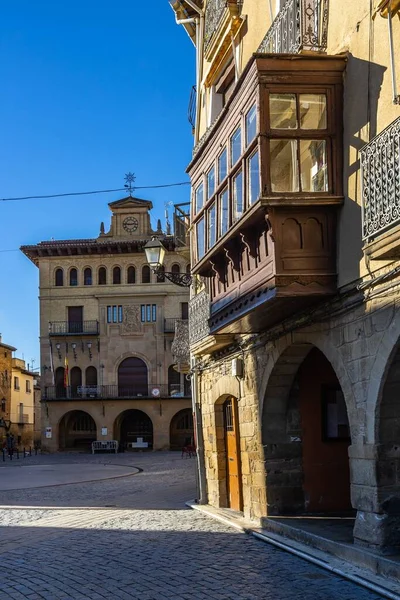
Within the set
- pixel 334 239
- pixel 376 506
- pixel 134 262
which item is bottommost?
pixel 376 506

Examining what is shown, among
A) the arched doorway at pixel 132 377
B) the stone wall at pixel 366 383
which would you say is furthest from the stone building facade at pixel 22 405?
the stone wall at pixel 366 383

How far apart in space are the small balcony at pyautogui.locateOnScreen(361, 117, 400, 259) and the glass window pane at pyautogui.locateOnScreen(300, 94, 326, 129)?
1393mm

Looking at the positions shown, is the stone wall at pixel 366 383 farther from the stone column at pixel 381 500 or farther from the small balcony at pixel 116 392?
the small balcony at pixel 116 392

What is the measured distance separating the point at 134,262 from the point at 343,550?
4325 cm

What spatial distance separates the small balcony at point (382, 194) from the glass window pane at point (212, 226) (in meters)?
4.24

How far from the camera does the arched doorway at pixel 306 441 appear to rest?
11820 mm

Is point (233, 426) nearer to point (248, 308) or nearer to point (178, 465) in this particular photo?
point (248, 308)

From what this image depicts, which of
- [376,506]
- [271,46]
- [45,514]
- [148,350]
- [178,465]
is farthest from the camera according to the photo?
[148,350]

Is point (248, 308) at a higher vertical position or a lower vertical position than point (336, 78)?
lower

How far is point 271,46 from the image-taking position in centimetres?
1082

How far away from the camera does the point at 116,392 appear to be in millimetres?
49844

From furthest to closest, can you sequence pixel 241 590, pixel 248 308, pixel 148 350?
pixel 148 350
pixel 248 308
pixel 241 590

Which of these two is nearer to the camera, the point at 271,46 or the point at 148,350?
the point at 271,46

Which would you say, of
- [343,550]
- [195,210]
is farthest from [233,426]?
[343,550]
